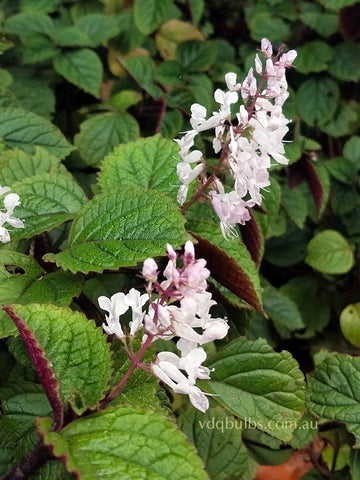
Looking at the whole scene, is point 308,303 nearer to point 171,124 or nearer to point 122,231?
point 171,124

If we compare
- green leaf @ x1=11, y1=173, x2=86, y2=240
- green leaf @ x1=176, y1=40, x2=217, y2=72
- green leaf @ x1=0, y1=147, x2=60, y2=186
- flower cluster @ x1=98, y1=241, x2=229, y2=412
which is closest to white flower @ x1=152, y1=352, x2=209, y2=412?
flower cluster @ x1=98, y1=241, x2=229, y2=412

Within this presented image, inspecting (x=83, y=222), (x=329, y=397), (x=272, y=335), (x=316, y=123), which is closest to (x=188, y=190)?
(x=83, y=222)

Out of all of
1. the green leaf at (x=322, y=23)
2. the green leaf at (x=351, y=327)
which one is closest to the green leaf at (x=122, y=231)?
the green leaf at (x=351, y=327)

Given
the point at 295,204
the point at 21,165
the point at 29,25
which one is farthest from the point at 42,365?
the point at 29,25

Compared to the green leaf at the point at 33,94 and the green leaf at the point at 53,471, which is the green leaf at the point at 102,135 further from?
the green leaf at the point at 53,471

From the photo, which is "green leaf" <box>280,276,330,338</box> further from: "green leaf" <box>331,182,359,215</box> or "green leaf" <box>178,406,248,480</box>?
"green leaf" <box>178,406,248,480</box>

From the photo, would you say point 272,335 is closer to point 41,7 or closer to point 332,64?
point 332,64

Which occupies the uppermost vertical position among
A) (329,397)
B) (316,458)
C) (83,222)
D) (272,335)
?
(83,222)
